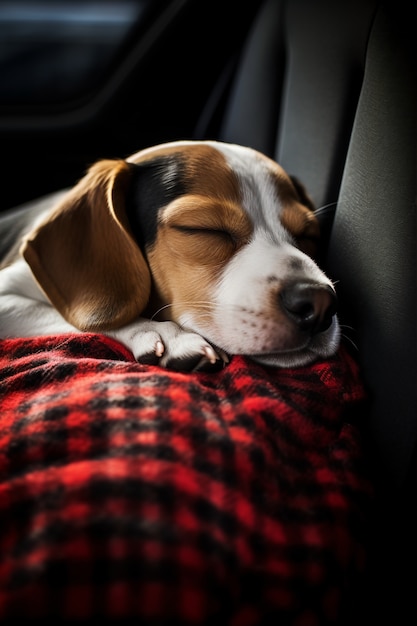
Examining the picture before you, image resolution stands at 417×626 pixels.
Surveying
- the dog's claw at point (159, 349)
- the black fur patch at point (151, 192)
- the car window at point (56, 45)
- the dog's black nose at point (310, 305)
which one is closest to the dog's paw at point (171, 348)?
the dog's claw at point (159, 349)

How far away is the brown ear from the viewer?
1331 mm

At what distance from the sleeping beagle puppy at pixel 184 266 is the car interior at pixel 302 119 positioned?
0.44 ft

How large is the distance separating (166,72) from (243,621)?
2274 mm

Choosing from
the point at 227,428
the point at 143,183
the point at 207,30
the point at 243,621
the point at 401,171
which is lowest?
the point at 243,621

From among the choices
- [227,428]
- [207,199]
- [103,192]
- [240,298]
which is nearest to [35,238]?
[103,192]

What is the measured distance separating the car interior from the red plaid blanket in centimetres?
9

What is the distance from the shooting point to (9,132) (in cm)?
261

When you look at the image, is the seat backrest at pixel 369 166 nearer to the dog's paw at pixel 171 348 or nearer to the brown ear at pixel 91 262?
the dog's paw at pixel 171 348

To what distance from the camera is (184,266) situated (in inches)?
54.7

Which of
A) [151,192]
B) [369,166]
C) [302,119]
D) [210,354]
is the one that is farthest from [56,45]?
[210,354]

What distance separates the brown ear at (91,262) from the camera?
133 centimetres

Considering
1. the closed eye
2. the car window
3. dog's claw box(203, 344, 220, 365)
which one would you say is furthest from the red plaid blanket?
the car window

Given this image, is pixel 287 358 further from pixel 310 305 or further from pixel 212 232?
pixel 212 232

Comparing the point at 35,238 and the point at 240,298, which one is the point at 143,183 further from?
the point at 240,298
